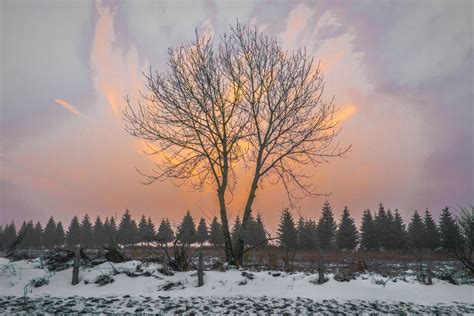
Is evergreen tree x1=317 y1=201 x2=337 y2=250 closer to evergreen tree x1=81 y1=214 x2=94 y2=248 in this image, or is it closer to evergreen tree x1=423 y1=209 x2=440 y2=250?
evergreen tree x1=423 y1=209 x2=440 y2=250

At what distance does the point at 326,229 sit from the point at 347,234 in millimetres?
3909

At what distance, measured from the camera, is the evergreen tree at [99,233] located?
84.2 meters

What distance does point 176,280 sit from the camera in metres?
12.0

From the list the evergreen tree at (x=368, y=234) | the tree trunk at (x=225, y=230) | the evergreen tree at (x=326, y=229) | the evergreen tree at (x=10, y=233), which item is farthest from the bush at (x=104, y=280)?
the evergreen tree at (x=10, y=233)

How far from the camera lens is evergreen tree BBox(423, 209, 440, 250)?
2275 inches

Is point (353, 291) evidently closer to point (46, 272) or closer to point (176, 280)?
point (176, 280)

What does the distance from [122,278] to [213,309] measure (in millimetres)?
5153

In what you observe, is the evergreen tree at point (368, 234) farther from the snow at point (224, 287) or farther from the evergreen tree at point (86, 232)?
the evergreen tree at point (86, 232)

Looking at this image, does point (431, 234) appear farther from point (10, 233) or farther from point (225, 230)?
point (10, 233)

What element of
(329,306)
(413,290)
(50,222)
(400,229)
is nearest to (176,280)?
(329,306)

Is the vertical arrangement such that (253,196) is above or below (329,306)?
above

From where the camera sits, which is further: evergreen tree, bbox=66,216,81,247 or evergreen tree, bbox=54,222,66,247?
evergreen tree, bbox=54,222,66,247

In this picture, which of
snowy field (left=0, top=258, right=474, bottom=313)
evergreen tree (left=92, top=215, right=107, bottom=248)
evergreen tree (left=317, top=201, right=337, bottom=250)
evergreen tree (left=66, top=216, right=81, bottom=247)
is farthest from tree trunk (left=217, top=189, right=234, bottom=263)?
evergreen tree (left=66, top=216, right=81, bottom=247)

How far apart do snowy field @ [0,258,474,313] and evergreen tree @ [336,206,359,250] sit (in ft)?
160
